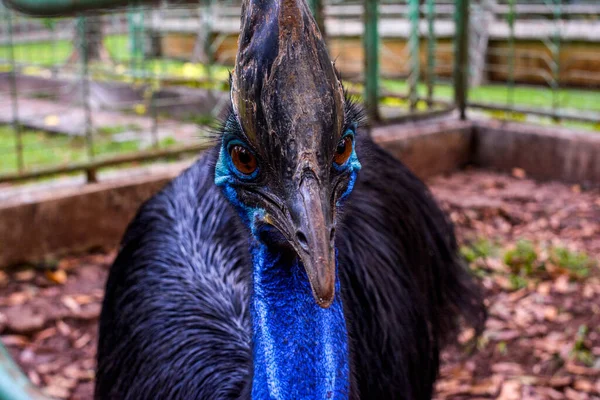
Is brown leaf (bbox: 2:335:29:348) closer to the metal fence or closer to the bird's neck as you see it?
the metal fence

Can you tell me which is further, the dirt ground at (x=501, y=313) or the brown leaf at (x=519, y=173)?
the brown leaf at (x=519, y=173)

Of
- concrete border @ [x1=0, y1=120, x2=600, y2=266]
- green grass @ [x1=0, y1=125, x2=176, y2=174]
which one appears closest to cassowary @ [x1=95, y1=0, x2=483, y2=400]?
concrete border @ [x1=0, y1=120, x2=600, y2=266]

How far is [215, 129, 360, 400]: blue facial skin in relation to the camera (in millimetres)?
1480

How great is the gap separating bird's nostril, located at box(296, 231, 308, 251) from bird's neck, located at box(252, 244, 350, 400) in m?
0.24

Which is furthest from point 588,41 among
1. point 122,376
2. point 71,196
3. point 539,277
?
point 122,376

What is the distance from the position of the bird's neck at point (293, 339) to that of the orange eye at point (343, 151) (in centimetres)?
22

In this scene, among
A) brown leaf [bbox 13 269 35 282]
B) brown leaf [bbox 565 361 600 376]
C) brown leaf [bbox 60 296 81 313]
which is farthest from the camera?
brown leaf [bbox 13 269 35 282]

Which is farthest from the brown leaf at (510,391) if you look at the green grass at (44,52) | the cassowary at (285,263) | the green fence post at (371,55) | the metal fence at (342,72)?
the green grass at (44,52)

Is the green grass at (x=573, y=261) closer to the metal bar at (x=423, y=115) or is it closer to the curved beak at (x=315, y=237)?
the metal bar at (x=423, y=115)

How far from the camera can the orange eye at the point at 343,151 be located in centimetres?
142

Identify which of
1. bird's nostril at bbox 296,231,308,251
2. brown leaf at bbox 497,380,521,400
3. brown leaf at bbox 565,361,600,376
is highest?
bird's nostril at bbox 296,231,308,251

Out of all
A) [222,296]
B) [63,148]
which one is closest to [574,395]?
[222,296]

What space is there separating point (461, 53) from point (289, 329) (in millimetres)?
4743

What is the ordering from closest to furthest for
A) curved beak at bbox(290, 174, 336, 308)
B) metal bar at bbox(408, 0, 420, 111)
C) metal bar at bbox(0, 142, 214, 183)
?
1. curved beak at bbox(290, 174, 336, 308)
2. metal bar at bbox(0, 142, 214, 183)
3. metal bar at bbox(408, 0, 420, 111)
